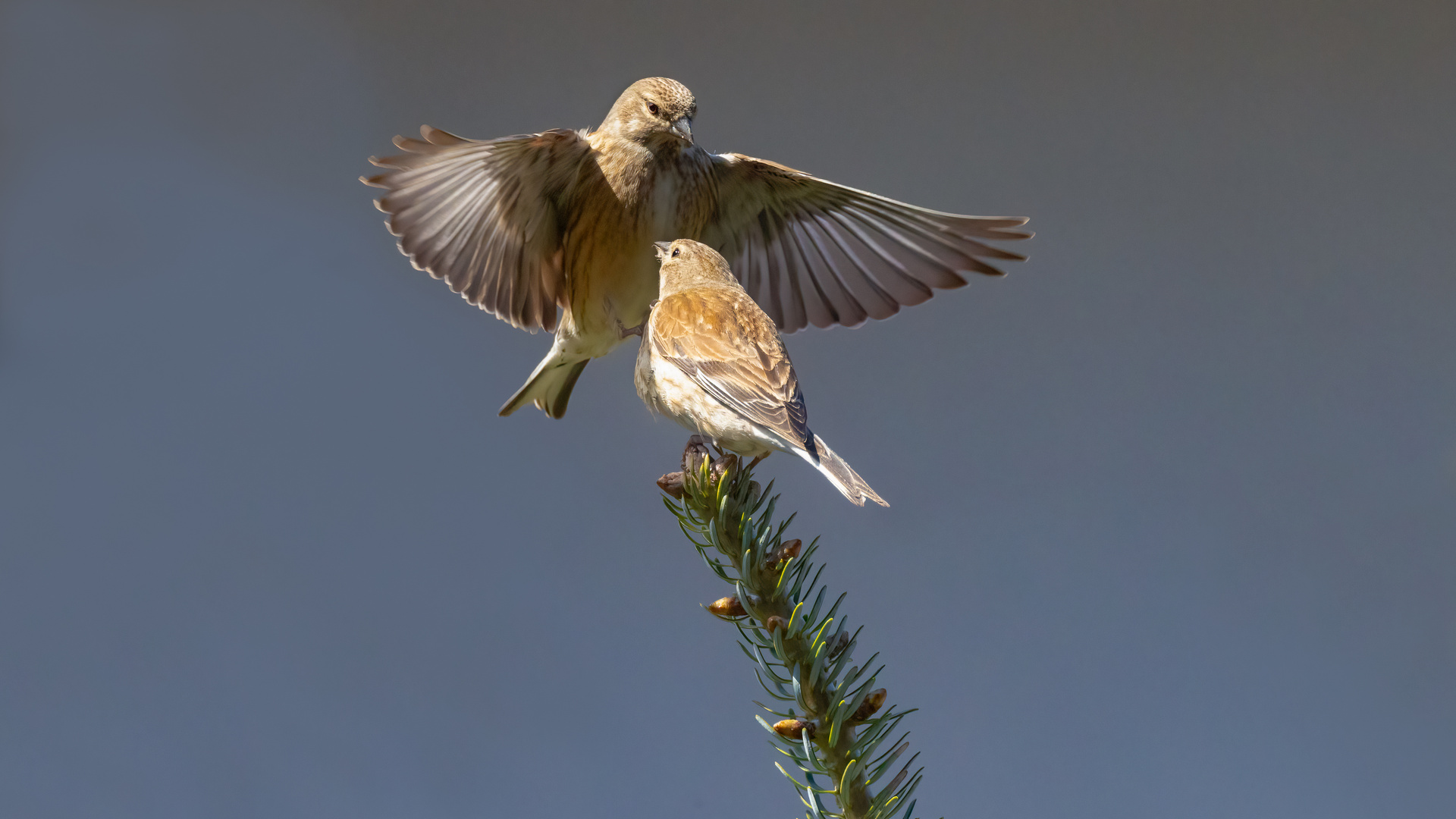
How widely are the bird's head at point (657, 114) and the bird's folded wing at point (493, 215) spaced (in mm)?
78

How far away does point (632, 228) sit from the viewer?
1.72 metres

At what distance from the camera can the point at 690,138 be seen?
1.66 metres

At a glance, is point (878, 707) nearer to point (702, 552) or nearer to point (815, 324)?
point (702, 552)

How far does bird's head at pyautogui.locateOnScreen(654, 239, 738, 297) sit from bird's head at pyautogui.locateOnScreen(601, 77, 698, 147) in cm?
23

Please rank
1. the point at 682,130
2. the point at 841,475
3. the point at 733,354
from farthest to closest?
1. the point at 682,130
2. the point at 733,354
3. the point at 841,475

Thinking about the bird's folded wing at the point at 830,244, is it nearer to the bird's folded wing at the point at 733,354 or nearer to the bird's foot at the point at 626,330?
the bird's foot at the point at 626,330

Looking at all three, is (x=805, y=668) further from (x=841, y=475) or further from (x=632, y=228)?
(x=632, y=228)

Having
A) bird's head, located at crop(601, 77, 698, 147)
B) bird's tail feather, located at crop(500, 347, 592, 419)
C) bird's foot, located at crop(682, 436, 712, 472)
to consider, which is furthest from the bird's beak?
bird's foot, located at crop(682, 436, 712, 472)

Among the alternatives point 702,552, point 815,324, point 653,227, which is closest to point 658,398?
point 702,552

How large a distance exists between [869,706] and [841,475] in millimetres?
230

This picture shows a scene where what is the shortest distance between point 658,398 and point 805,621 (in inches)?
16.0

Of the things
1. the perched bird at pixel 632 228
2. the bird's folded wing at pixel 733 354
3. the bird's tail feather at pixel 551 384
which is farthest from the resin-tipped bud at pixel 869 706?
the bird's tail feather at pixel 551 384

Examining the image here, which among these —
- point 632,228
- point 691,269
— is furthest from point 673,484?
point 632,228

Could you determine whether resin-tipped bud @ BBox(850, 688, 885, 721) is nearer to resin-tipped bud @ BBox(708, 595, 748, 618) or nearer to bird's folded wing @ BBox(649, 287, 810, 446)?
resin-tipped bud @ BBox(708, 595, 748, 618)
